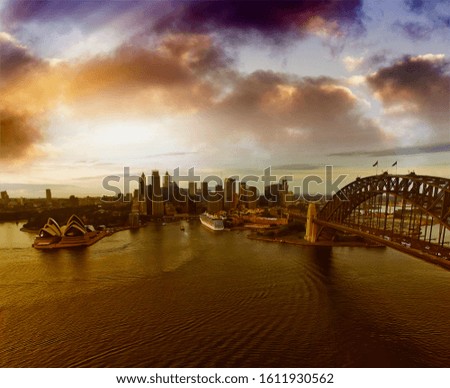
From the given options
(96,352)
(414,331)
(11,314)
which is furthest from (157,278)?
(414,331)

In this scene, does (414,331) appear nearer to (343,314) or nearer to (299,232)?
(343,314)

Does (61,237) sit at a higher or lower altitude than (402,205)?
lower

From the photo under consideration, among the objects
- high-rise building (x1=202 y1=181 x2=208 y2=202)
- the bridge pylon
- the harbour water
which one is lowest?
the harbour water

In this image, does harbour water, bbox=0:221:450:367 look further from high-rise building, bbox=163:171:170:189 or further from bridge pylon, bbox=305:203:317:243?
high-rise building, bbox=163:171:170:189

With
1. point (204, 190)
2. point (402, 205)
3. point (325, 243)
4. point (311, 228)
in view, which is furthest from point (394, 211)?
point (204, 190)

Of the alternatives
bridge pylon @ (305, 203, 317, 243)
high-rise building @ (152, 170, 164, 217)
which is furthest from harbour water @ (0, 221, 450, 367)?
high-rise building @ (152, 170, 164, 217)

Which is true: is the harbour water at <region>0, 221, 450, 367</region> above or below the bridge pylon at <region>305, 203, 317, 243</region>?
below

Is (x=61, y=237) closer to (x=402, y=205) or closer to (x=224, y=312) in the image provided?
(x=224, y=312)

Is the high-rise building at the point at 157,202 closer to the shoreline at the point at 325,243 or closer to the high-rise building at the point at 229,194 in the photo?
the high-rise building at the point at 229,194

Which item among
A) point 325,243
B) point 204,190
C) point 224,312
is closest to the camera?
point 224,312
